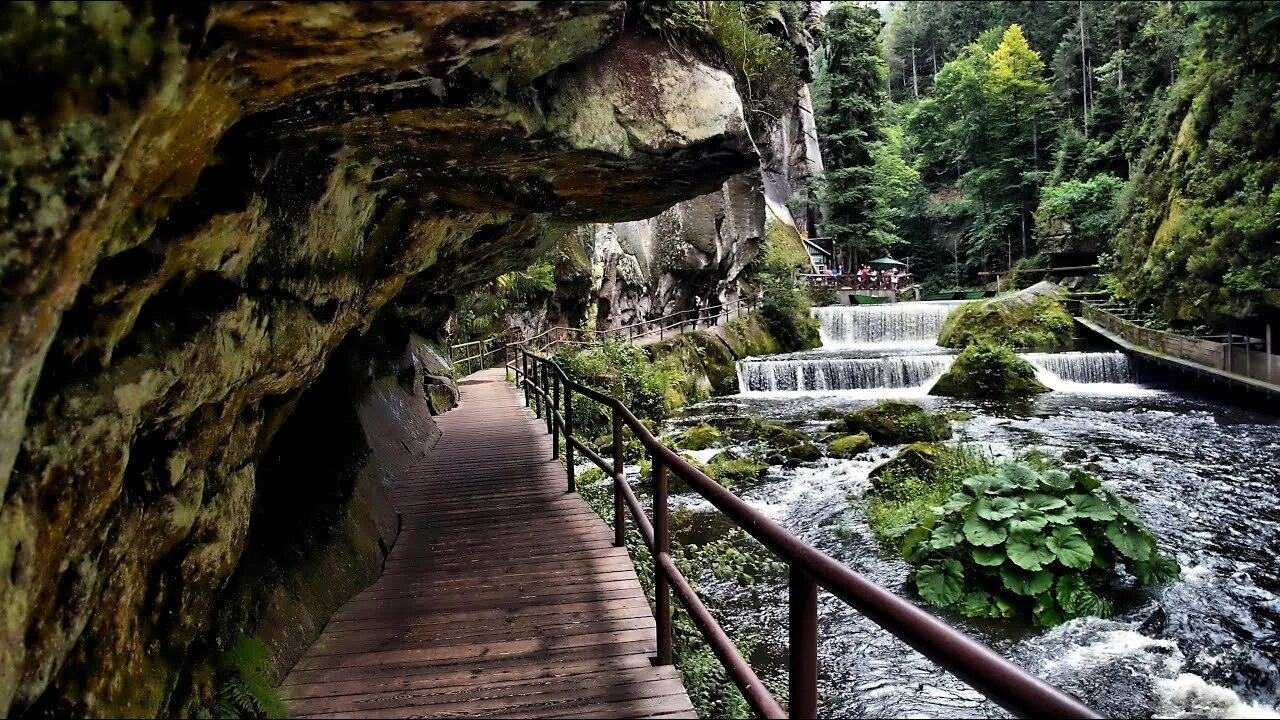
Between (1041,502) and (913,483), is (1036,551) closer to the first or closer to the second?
(1041,502)

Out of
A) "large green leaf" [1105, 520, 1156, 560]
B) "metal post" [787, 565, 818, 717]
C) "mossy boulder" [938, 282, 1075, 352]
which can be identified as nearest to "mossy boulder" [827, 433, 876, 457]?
"large green leaf" [1105, 520, 1156, 560]

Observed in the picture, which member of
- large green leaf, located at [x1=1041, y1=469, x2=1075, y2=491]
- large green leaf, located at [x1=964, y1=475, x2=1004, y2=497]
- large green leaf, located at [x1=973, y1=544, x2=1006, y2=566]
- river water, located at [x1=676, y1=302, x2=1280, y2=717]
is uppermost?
large green leaf, located at [x1=1041, y1=469, x2=1075, y2=491]

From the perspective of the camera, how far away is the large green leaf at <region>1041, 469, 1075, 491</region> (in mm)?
7254

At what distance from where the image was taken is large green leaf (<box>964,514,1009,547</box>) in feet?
22.8

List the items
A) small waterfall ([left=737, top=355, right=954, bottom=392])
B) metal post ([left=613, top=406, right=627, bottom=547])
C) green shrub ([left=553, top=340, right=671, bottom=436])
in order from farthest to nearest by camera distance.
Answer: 1. small waterfall ([left=737, top=355, right=954, bottom=392])
2. green shrub ([left=553, top=340, right=671, bottom=436])
3. metal post ([left=613, top=406, right=627, bottom=547])

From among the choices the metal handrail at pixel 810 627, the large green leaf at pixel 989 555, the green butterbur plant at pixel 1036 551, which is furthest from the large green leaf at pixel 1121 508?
Result: the metal handrail at pixel 810 627

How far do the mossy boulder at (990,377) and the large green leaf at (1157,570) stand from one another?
11.8m

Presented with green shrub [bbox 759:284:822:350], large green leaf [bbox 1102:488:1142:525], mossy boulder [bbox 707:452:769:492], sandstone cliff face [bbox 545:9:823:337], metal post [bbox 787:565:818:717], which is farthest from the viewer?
green shrub [bbox 759:284:822:350]

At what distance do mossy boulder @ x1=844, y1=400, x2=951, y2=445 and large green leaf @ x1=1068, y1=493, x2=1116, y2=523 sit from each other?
6.21 meters

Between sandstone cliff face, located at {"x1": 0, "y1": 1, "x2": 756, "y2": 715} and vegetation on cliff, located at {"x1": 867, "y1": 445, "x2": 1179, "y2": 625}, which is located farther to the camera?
vegetation on cliff, located at {"x1": 867, "y1": 445, "x2": 1179, "y2": 625}

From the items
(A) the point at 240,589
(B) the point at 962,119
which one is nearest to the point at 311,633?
(A) the point at 240,589

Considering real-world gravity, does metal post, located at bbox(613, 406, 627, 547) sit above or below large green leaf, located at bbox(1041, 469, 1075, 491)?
above

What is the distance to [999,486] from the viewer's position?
7578mm

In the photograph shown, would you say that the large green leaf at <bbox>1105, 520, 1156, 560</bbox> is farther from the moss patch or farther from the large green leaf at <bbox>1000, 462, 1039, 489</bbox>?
the moss patch
